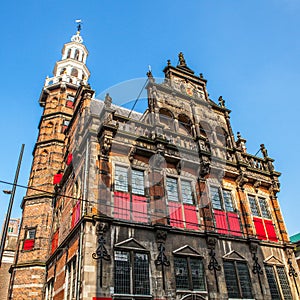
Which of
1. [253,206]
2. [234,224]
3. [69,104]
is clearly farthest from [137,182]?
[69,104]

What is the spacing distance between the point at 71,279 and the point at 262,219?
11737mm

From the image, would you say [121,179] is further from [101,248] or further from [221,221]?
[221,221]

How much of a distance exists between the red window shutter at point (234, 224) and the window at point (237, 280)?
161cm

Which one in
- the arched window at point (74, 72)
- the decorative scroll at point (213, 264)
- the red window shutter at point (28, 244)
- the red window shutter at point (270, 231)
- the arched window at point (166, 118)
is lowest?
the decorative scroll at point (213, 264)

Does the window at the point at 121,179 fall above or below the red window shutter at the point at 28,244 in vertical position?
above

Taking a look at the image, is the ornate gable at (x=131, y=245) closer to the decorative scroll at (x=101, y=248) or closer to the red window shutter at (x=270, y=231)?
the decorative scroll at (x=101, y=248)

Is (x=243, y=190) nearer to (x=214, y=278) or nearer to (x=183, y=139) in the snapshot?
(x=183, y=139)

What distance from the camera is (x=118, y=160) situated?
15.0m

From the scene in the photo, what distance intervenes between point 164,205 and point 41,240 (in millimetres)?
10606

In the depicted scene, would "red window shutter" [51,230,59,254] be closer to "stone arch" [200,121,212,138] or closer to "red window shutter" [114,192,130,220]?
"red window shutter" [114,192,130,220]

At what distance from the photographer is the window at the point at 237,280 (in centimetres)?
1423

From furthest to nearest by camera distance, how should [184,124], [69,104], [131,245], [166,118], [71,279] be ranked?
[69,104] < [184,124] < [166,118] < [71,279] < [131,245]

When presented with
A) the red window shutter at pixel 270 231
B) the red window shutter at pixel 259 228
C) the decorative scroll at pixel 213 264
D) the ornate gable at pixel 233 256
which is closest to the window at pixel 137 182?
the decorative scroll at pixel 213 264

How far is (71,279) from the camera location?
43.3 feet
